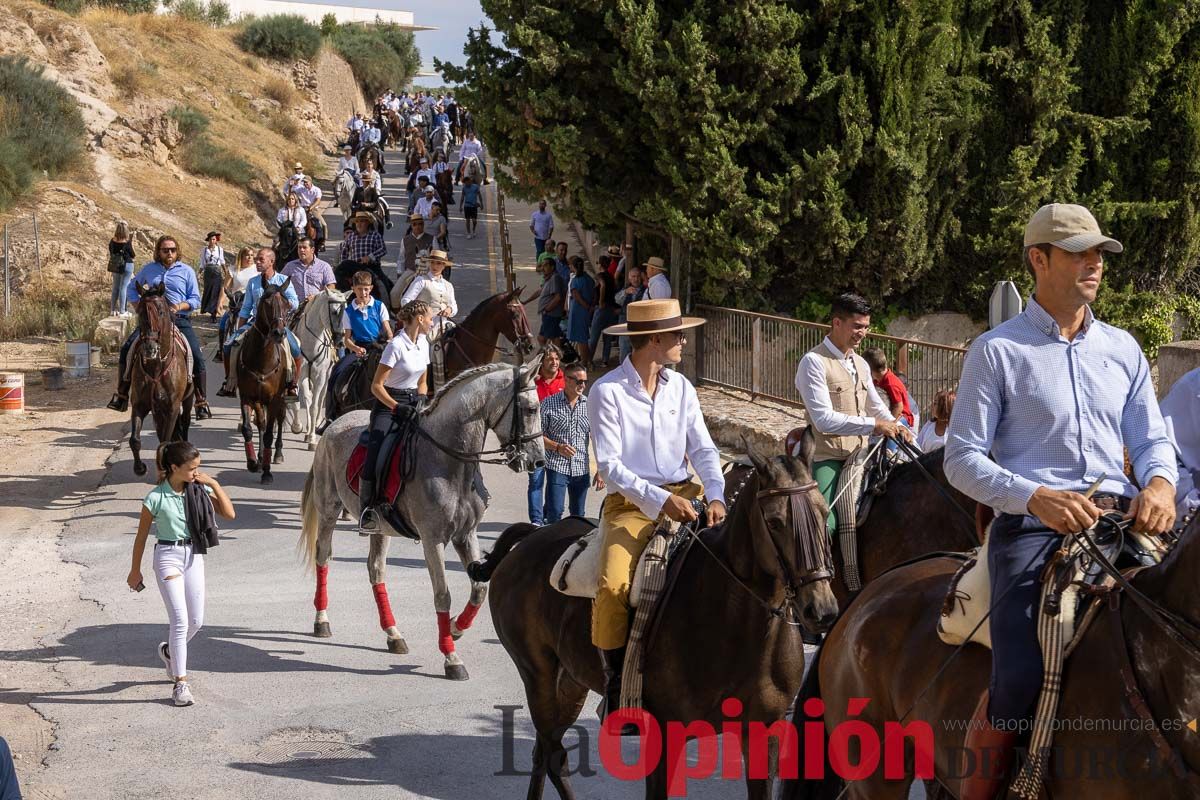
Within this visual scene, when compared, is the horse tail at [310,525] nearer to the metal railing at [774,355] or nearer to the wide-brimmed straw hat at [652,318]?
the wide-brimmed straw hat at [652,318]

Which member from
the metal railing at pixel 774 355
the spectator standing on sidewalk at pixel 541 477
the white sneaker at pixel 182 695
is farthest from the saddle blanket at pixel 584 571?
the metal railing at pixel 774 355

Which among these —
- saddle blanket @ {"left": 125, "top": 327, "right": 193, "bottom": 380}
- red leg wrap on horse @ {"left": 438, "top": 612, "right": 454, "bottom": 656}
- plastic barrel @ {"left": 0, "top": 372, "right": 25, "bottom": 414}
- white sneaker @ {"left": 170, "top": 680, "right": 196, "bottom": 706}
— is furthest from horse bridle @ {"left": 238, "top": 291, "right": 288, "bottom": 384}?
white sneaker @ {"left": 170, "top": 680, "right": 196, "bottom": 706}

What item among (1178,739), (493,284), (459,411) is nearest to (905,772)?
(1178,739)

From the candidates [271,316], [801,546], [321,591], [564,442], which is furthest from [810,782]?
[271,316]

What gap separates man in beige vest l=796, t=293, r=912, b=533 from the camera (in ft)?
29.6

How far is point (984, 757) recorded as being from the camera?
5.07 m

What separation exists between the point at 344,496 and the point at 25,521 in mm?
6131

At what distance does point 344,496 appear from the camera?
1147cm

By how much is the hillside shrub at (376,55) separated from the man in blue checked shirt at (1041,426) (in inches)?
2945

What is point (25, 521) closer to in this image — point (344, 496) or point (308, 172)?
point (344, 496)

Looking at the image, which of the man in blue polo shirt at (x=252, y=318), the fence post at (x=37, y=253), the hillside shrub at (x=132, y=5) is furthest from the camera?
the hillside shrub at (x=132, y=5)

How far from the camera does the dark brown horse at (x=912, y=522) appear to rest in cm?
851

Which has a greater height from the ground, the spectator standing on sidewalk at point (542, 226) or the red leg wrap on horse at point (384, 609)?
the spectator standing on sidewalk at point (542, 226)

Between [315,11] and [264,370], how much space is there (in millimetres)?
89642
